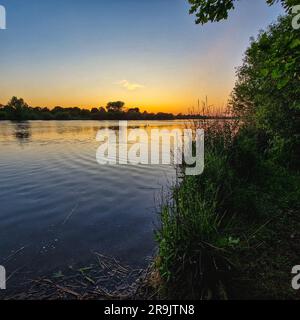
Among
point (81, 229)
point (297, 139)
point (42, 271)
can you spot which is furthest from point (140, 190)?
point (297, 139)

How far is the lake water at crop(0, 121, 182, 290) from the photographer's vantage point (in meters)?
5.00

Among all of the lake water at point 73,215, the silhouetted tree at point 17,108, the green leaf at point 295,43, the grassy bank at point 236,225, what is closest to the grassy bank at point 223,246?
the grassy bank at point 236,225

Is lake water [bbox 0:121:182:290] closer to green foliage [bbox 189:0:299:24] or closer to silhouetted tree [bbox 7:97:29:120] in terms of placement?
green foliage [bbox 189:0:299:24]

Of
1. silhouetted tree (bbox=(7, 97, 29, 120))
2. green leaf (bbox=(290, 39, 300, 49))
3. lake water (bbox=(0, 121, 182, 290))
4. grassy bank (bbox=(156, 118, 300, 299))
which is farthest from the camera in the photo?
silhouetted tree (bbox=(7, 97, 29, 120))

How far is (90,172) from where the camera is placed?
1216cm

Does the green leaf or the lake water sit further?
the lake water

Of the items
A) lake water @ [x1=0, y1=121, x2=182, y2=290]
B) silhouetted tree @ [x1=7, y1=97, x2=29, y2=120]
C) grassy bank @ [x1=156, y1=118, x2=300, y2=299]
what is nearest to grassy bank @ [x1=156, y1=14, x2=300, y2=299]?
grassy bank @ [x1=156, y1=118, x2=300, y2=299]

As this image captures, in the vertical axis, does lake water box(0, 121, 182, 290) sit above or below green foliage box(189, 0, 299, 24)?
below

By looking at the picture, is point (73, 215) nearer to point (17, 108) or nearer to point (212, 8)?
point (212, 8)

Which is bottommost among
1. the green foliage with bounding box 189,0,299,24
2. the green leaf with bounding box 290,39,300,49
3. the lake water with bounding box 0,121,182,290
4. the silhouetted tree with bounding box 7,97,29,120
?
the lake water with bounding box 0,121,182,290

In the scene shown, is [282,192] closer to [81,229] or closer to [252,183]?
[252,183]

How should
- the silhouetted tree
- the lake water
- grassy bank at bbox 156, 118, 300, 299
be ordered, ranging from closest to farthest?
1. grassy bank at bbox 156, 118, 300, 299
2. the lake water
3. the silhouetted tree
